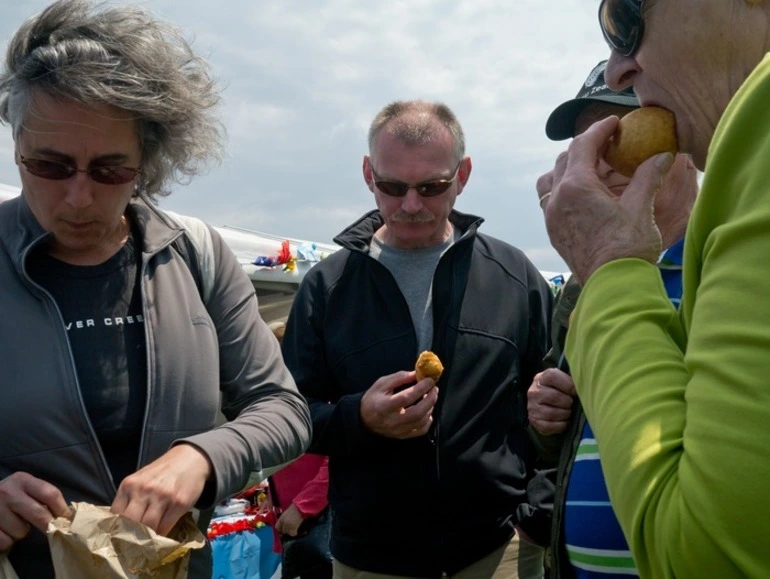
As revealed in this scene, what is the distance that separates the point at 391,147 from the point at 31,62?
5.07 feet

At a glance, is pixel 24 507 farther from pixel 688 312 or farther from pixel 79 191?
pixel 688 312

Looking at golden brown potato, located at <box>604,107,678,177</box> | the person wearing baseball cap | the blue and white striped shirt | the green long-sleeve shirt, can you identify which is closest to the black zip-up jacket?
the person wearing baseball cap

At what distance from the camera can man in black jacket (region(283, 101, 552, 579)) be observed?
8.27 ft

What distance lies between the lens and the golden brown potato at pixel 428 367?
2393 millimetres

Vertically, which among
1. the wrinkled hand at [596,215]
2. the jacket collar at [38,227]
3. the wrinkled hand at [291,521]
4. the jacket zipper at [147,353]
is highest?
the jacket collar at [38,227]

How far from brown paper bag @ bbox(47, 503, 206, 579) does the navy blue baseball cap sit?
167 cm

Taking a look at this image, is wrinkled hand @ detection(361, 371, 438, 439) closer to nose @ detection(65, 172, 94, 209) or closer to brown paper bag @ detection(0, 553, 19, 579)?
nose @ detection(65, 172, 94, 209)

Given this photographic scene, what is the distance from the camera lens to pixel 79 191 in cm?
170

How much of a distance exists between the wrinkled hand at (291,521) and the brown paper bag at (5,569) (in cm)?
240

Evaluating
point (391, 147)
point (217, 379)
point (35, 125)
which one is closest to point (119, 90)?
point (35, 125)

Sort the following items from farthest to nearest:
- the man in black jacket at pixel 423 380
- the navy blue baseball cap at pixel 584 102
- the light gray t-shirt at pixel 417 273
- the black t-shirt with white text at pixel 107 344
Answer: the light gray t-shirt at pixel 417 273 → the man in black jacket at pixel 423 380 → the navy blue baseball cap at pixel 584 102 → the black t-shirt with white text at pixel 107 344

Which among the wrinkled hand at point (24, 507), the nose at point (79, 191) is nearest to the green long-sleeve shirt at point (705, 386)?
the wrinkled hand at point (24, 507)

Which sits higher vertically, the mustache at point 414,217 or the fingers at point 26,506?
the mustache at point 414,217

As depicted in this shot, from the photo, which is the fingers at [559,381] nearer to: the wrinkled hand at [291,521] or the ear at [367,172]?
the ear at [367,172]
